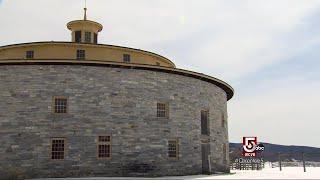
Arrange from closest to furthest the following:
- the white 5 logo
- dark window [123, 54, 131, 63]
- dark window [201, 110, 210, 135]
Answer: dark window [201, 110, 210, 135] → dark window [123, 54, 131, 63] → the white 5 logo

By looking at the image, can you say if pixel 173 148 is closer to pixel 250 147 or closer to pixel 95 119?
pixel 95 119

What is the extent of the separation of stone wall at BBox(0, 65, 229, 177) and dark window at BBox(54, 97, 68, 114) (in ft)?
0.88

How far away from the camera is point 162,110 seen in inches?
1105

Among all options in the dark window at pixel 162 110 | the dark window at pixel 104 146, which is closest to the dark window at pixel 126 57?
the dark window at pixel 162 110

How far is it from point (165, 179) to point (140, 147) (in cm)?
340

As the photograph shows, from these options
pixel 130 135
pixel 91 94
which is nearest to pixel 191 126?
pixel 130 135

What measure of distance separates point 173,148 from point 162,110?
2.42m

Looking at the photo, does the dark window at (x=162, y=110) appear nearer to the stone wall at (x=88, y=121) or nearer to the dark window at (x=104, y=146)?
the stone wall at (x=88, y=121)

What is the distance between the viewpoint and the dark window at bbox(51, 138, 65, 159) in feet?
83.2

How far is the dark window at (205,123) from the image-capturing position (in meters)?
30.8

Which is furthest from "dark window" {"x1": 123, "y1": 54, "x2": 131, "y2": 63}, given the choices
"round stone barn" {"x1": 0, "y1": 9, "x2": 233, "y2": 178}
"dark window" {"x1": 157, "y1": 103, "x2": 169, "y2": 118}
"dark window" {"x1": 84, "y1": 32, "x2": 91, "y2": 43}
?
"dark window" {"x1": 157, "y1": 103, "x2": 169, "y2": 118}

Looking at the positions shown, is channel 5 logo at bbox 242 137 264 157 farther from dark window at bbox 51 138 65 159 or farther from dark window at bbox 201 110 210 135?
dark window at bbox 51 138 65 159

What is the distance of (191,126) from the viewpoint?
29.2 metres

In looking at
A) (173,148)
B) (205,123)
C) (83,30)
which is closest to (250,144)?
(205,123)
